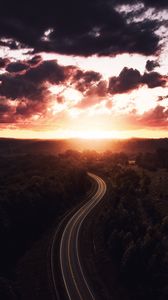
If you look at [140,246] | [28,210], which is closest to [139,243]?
[140,246]

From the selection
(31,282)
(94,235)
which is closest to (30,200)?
(94,235)

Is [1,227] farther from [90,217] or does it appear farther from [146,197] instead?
[146,197]

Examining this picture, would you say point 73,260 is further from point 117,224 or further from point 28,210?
point 28,210

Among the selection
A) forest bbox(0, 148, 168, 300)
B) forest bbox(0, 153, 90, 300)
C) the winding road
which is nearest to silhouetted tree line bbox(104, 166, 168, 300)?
forest bbox(0, 148, 168, 300)

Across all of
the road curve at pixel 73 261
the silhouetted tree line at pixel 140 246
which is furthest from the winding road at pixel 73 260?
the silhouetted tree line at pixel 140 246

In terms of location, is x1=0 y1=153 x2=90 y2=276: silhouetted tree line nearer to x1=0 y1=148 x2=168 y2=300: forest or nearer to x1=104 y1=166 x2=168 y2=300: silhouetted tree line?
x1=0 y1=148 x2=168 y2=300: forest

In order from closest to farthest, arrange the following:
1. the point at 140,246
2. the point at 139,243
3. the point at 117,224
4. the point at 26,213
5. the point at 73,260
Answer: the point at 140,246 → the point at 139,243 → the point at 73,260 → the point at 117,224 → the point at 26,213

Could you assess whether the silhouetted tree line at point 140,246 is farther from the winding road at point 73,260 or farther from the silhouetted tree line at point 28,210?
the silhouetted tree line at point 28,210
